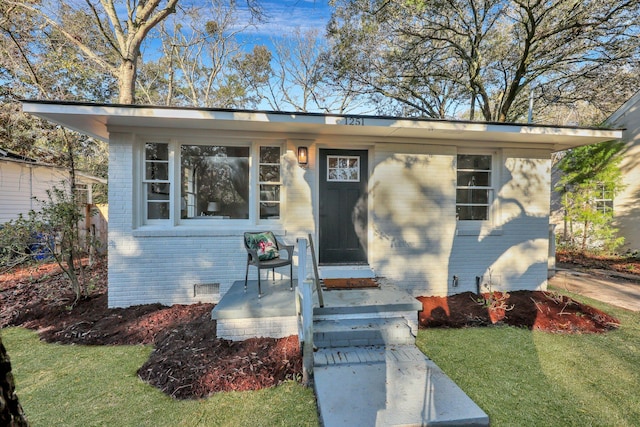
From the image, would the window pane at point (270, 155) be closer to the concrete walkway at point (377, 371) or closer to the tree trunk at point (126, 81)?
the concrete walkway at point (377, 371)

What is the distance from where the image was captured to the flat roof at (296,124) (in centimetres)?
402

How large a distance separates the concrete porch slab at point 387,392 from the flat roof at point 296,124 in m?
3.21

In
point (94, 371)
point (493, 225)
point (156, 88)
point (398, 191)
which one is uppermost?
point (156, 88)

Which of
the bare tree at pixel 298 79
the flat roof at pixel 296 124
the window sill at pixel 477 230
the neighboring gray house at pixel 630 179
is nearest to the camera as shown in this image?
the flat roof at pixel 296 124

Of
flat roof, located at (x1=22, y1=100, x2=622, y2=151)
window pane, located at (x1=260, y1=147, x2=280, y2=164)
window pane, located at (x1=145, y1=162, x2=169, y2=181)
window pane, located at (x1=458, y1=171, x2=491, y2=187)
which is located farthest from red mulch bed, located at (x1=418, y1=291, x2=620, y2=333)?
window pane, located at (x1=145, y1=162, x2=169, y2=181)

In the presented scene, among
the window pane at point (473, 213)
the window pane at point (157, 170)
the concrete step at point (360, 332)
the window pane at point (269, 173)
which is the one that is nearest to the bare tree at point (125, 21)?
the window pane at point (157, 170)

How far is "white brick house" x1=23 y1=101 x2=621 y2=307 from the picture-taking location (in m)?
4.67

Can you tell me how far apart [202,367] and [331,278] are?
7.76ft

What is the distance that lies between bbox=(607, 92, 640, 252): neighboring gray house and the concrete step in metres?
10.5

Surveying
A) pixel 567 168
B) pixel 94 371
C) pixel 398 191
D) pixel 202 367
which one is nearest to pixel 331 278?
pixel 398 191

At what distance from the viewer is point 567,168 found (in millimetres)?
9977

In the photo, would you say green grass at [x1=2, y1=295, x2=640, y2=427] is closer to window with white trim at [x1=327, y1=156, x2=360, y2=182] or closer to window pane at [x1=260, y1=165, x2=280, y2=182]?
window with white trim at [x1=327, y1=156, x2=360, y2=182]

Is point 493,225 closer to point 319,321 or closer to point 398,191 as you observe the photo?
point 398,191

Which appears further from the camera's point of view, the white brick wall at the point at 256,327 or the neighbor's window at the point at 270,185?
the neighbor's window at the point at 270,185
